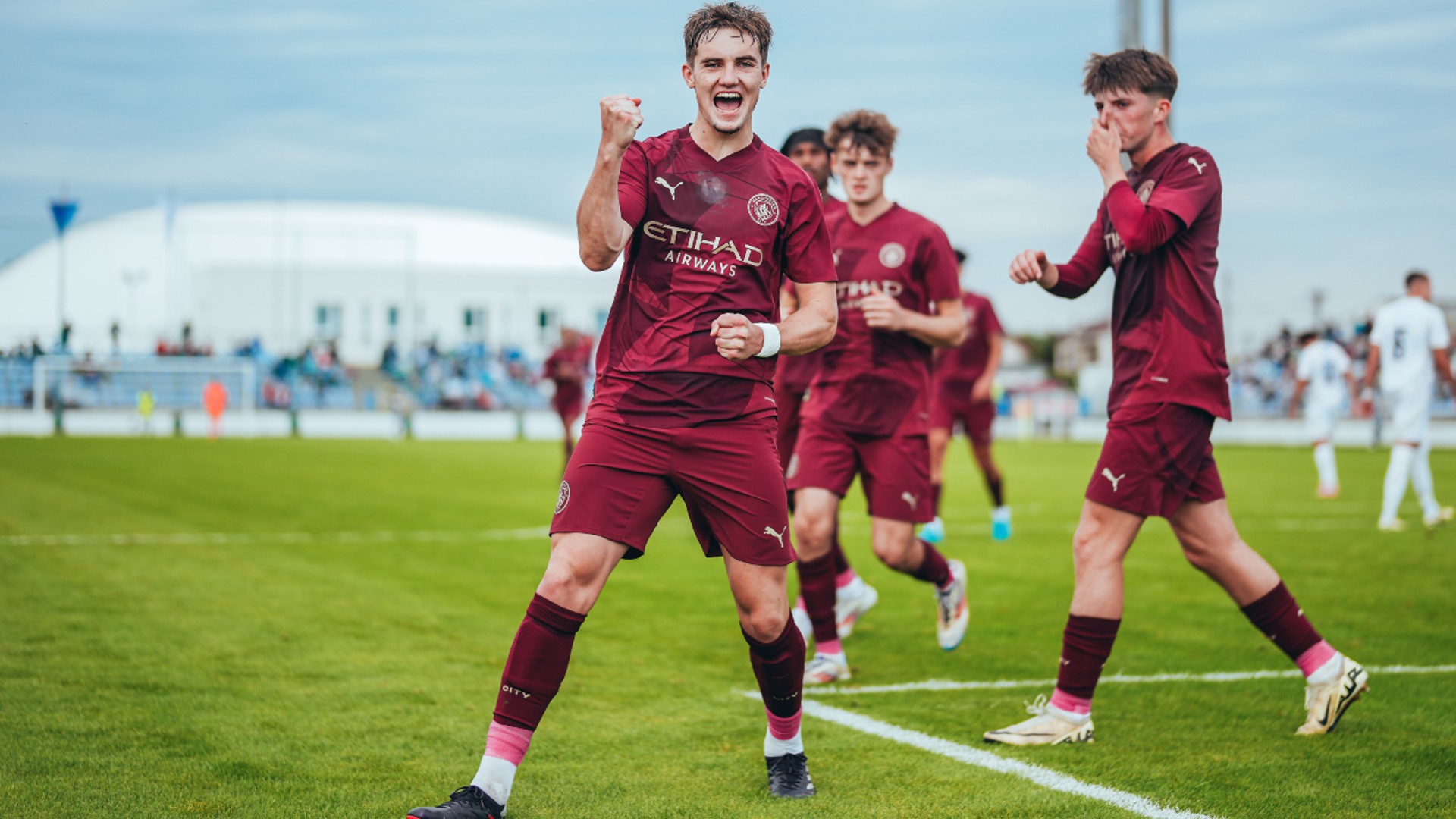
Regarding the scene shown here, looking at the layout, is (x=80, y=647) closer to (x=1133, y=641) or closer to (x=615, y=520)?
(x=615, y=520)

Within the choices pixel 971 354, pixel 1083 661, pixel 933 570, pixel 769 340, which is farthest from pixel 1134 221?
pixel 971 354

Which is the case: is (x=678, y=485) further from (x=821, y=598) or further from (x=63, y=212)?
(x=63, y=212)

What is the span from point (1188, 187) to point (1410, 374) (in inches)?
369

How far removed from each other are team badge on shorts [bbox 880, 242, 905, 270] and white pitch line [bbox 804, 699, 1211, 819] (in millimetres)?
2146

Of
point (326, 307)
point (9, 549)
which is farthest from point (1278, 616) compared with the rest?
point (326, 307)

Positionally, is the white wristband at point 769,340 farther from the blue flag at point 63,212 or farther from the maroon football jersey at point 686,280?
the blue flag at point 63,212

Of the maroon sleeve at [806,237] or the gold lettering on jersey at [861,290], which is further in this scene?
the gold lettering on jersey at [861,290]

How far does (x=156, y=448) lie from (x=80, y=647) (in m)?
19.1

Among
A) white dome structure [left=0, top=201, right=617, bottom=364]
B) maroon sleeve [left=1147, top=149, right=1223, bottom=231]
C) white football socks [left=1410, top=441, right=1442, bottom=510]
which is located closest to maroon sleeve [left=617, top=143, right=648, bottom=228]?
maroon sleeve [left=1147, top=149, right=1223, bottom=231]

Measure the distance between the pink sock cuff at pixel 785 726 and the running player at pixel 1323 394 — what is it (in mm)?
13901

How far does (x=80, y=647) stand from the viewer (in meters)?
6.23

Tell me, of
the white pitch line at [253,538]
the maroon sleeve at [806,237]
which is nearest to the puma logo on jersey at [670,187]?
the maroon sleeve at [806,237]

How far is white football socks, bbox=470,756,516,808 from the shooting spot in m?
3.67

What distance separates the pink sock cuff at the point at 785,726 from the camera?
4176mm
